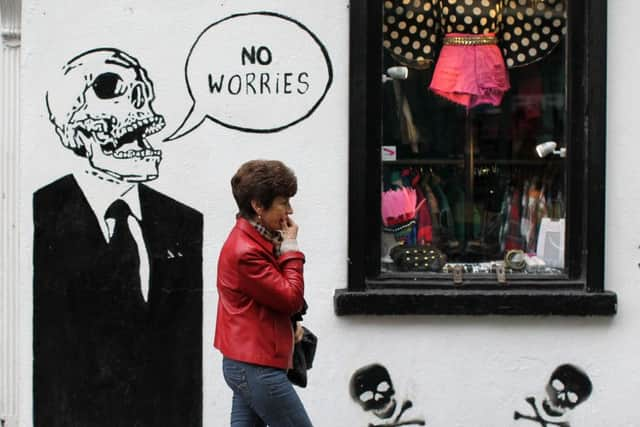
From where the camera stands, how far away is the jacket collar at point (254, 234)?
4.07m

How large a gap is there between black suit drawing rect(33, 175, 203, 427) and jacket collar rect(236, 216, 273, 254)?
4.59 ft

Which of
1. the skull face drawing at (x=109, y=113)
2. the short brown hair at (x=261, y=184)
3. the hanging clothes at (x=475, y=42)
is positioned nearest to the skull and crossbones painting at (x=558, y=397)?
the hanging clothes at (x=475, y=42)

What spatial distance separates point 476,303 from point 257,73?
167 centimetres

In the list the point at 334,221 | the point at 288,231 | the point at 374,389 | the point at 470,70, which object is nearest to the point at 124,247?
the point at 334,221

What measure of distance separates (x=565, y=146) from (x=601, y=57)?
20.6 inches

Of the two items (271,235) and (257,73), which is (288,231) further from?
(257,73)

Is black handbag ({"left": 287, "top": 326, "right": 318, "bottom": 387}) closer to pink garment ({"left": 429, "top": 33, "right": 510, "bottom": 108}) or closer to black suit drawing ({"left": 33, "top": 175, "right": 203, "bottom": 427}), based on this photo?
black suit drawing ({"left": 33, "top": 175, "right": 203, "bottom": 427})

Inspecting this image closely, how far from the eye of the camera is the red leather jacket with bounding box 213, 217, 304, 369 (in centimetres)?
399

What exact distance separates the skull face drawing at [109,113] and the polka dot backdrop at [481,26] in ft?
4.67

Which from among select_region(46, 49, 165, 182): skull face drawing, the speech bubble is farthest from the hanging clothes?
select_region(46, 49, 165, 182): skull face drawing

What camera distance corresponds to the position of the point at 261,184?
4059mm

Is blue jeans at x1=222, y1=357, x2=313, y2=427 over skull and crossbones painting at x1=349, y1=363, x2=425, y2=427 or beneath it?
over

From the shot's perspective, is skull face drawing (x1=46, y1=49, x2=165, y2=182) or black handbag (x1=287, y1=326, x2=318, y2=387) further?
skull face drawing (x1=46, y1=49, x2=165, y2=182)

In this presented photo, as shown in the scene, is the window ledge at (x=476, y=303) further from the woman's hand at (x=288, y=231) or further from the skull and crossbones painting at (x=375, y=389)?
the woman's hand at (x=288, y=231)
